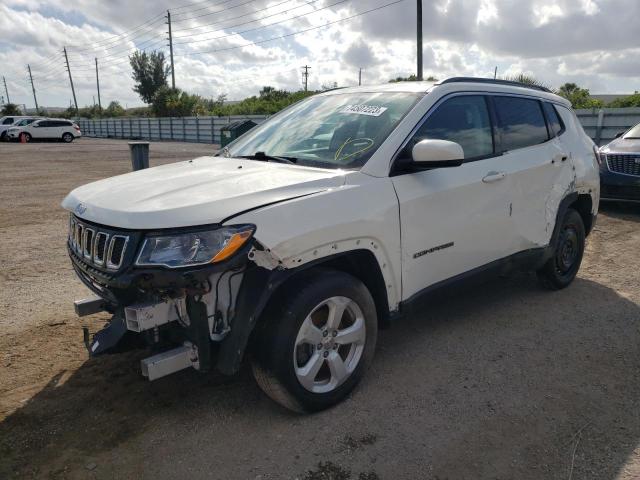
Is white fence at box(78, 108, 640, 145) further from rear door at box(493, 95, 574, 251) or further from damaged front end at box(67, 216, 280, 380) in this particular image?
damaged front end at box(67, 216, 280, 380)

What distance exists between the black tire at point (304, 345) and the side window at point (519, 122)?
1.93m

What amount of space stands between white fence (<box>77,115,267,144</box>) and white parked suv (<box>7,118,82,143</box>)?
274 inches

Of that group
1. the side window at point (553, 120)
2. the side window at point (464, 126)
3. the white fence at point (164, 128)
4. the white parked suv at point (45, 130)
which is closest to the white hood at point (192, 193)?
the side window at point (464, 126)

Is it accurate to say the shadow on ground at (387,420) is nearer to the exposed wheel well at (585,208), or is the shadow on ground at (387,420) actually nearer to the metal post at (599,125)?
the exposed wheel well at (585,208)

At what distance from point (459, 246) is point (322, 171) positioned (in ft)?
3.75

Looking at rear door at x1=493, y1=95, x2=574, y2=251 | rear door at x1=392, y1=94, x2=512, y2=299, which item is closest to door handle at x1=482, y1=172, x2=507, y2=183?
rear door at x1=392, y1=94, x2=512, y2=299

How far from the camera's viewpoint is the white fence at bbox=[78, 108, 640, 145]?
14.7m

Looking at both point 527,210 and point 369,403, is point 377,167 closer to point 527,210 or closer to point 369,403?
point 369,403

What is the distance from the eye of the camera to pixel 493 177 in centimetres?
371

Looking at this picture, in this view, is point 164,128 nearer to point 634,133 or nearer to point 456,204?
point 634,133

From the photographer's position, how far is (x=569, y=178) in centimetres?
463

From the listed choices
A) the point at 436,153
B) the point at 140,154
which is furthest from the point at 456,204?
the point at 140,154

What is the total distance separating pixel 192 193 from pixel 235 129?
1135 centimetres

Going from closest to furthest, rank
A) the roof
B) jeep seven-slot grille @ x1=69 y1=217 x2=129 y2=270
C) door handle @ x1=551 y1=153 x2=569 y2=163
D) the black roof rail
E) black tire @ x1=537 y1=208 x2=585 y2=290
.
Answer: jeep seven-slot grille @ x1=69 y1=217 x2=129 y2=270 < the roof < the black roof rail < door handle @ x1=551 y1=153 x2=569 y2=163 < black tire @ x1=537 y1=208 x2=585 y2=290
